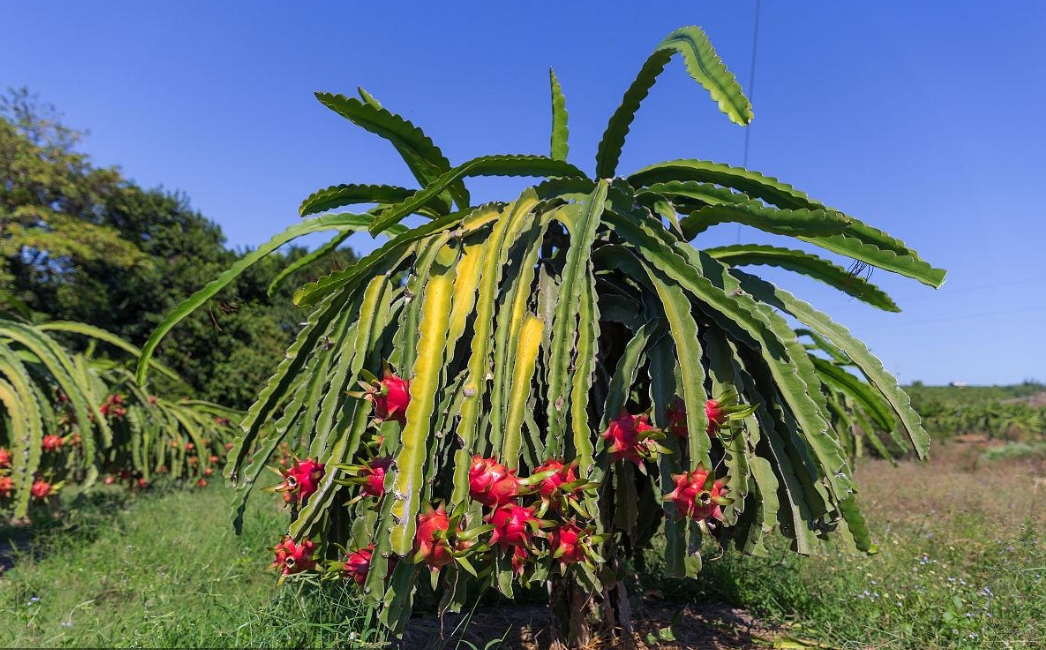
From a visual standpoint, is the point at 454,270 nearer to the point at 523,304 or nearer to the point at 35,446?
the point at 523,304

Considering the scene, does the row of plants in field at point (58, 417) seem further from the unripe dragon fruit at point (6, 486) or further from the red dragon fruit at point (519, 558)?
the red dragon fruit at point (519, 558)

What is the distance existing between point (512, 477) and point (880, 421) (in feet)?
6.69

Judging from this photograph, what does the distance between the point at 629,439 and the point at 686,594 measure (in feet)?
7.03

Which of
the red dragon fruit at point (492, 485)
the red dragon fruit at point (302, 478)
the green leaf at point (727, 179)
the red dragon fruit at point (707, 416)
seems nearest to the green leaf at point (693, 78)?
the green leaf at point (727, 179)

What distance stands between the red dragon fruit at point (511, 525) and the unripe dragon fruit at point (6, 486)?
381cm

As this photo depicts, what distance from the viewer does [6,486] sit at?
141 inches

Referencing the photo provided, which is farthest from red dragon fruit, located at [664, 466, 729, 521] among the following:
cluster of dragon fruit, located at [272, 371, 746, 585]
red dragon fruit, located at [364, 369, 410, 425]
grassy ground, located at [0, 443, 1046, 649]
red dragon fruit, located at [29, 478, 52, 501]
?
red dragon fruit, located at [29, 478, 52, 501]

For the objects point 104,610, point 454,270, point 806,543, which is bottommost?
point 104,610

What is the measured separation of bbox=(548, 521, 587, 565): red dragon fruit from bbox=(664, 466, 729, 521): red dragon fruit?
24cm

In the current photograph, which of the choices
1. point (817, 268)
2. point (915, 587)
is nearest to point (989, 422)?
point (915, 587)

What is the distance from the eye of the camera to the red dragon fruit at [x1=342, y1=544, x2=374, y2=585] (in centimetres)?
150

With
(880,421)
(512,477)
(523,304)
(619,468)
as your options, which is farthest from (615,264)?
(880,421)

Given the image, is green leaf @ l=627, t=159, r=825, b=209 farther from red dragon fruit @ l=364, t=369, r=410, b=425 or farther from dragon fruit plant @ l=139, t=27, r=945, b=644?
red dragon fruit @ l=364, t=369, r=410, b=425

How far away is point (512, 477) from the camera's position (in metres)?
1.33
